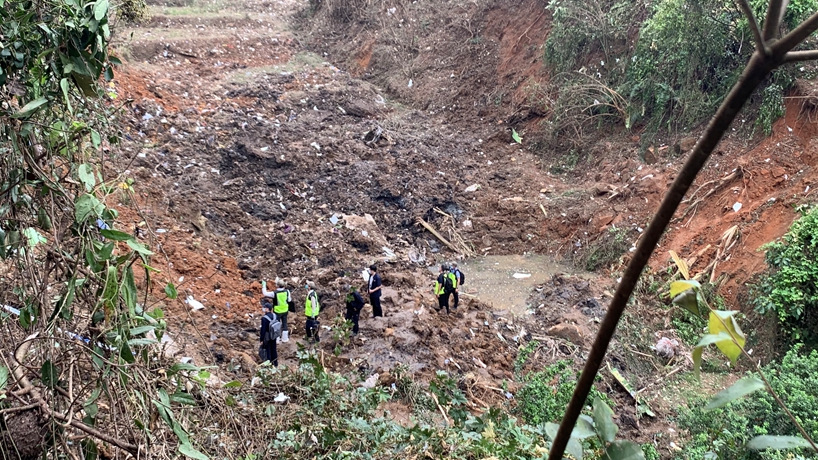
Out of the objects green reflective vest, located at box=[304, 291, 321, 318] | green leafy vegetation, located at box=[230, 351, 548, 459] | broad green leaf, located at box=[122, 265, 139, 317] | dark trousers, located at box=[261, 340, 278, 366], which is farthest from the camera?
green reflective vest, located at box=[304, 291, 321, 318]

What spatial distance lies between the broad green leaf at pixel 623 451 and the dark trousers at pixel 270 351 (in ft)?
14.7

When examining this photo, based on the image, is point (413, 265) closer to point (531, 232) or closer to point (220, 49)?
point (531, 232)

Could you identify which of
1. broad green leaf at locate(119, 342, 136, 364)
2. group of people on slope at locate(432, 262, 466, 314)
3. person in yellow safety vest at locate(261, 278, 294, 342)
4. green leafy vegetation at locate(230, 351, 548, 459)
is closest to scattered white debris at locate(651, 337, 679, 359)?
group of people on slope at locate(432, 262, 466, 314)

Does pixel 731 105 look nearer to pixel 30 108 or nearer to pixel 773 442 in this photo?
pixel 773 442

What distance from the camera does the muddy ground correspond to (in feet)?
18.3

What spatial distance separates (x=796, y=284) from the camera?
5000mm

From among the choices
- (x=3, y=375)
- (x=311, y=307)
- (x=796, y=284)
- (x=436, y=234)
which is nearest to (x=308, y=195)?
(x=436, y=234)

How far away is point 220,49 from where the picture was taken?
1216 centimetres

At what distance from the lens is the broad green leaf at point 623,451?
657 mm

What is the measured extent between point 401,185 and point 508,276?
8.36ft

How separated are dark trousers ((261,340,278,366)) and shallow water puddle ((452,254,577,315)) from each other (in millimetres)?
2879

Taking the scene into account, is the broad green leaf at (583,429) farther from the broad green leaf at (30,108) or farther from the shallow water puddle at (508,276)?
the shallow water puddle at (508,276)

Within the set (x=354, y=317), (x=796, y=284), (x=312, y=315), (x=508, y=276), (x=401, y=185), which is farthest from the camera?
(x=401, y=185)

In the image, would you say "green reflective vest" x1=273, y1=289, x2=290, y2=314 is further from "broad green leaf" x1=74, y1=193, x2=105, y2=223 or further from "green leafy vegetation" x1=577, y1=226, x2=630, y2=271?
"green leafy vegetation" x1=577, y1=226, x2=630, y2=271
